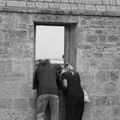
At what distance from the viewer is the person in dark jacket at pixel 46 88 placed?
351 inches

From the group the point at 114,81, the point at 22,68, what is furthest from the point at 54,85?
the point at 114,81

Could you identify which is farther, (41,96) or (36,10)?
(36,10)

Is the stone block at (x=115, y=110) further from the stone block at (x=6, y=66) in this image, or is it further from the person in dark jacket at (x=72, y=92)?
the stone block at (x=6, y=66)

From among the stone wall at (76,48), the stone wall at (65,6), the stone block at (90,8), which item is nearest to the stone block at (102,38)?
the stone wall at (76,48)

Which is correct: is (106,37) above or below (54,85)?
above

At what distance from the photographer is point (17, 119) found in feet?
31.4

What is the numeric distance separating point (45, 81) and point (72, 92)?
710 mm

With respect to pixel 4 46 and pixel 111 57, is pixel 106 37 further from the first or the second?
pixel 4 46

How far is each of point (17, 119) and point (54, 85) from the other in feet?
4.22

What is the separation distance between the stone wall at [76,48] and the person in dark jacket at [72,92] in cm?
51

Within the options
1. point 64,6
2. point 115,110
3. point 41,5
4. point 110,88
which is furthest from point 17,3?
point 115,110

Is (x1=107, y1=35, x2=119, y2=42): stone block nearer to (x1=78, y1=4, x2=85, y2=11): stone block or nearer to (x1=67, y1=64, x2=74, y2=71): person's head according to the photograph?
(x1=78, y1=4, x2=85, y2=11): stone block

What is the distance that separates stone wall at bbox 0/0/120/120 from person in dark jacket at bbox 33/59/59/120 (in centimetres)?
59

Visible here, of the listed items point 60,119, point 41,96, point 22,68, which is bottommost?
point 60,119
